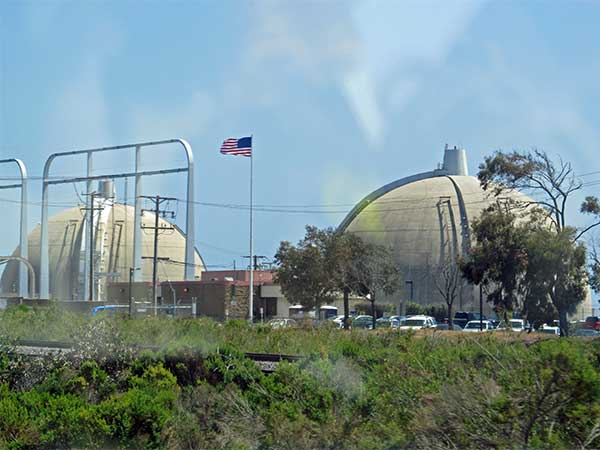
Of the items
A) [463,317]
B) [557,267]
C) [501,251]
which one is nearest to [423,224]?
[463,317]

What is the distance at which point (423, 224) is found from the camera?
261 ft

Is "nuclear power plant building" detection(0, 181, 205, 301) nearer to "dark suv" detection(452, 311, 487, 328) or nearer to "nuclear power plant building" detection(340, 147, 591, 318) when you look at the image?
"nuclear power plant building" detection(340, 147, 591, 318)

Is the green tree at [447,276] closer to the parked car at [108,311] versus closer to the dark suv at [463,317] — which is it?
the dark suv at [463,317]

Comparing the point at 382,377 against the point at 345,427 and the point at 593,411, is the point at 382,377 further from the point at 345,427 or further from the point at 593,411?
the point at 593,411

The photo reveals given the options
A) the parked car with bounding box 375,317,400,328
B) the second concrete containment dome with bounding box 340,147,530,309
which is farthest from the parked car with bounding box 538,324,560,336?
the second concrete containment dome with bounding box 340,147,530,309

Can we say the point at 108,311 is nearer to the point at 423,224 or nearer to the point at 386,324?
the point at 386,324

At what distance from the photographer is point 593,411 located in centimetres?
924

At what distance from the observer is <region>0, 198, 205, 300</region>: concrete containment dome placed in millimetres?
77938

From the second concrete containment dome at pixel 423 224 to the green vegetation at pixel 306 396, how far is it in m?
54.3

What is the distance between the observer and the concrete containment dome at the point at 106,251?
256ft

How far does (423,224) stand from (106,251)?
2787 cm

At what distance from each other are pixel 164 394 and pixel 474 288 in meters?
62.1

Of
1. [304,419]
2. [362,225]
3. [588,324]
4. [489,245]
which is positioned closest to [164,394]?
[304,419]

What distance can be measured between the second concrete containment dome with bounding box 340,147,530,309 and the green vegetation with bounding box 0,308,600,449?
54323 mm
